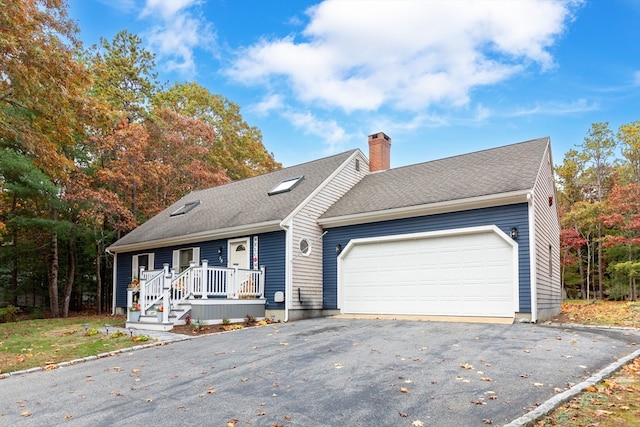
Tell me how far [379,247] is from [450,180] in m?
2.72

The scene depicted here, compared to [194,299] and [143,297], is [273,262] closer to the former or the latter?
[194,299]

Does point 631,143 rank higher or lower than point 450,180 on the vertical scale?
higher

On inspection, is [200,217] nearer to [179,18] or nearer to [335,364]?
[179,18]

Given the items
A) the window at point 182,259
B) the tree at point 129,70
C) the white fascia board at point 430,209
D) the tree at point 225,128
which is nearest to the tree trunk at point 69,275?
the window at point 182,259

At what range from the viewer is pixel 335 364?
663 centimetres

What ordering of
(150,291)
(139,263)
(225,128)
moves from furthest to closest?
1. (225,128)
2. (139,263)
3. (150,291)

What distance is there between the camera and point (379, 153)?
1753cm

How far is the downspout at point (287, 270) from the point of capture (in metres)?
12.7

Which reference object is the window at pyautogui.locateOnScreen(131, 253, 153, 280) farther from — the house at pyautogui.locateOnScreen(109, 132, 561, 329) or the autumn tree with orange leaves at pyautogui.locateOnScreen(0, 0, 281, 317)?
the autumn tree with orange leaves at pyautogui.locateOnScreen(0, 0, 281, 317)

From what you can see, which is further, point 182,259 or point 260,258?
point 182,259

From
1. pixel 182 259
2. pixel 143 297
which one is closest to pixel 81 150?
pixel 182 259

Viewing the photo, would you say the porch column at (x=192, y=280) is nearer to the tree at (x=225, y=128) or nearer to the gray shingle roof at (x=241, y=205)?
the gray shingle roof at (x=241, y=205)

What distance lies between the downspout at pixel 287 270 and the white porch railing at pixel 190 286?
3.73 ft

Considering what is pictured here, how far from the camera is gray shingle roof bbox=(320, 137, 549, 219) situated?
11367 millimetres
